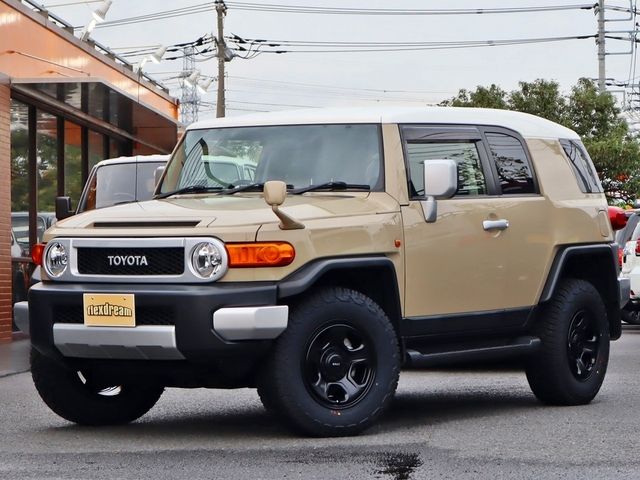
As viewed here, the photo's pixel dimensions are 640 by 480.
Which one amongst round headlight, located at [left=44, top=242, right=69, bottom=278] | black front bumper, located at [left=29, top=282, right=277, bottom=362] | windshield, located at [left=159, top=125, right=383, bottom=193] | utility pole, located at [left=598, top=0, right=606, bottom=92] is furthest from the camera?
utility pole, located at [left=598, top=0, right=606, bottom=92]

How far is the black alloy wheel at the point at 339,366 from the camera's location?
8.40 meters

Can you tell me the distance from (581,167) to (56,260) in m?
4.04

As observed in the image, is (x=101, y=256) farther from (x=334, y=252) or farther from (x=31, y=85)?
(x=31, y=85)

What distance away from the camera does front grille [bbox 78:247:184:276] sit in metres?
8.22

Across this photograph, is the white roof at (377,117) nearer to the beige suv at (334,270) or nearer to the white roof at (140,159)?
the beige suv at (334,270)

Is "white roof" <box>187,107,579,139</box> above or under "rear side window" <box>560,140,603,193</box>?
above

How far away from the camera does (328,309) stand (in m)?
8.39

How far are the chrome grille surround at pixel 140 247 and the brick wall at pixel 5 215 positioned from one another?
480 inches

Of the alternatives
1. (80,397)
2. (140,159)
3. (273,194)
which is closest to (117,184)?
(140,159)

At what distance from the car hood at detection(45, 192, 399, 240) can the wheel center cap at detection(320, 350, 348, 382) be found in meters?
0.74

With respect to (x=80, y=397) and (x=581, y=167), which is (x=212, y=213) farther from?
(x=581, y=167)

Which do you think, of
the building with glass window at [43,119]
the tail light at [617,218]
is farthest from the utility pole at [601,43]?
the tail light at [617,218]

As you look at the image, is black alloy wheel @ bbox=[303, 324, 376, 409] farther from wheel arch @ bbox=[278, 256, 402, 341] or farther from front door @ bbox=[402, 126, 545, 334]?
front door @ bbox=[402, 126, 545, 334]

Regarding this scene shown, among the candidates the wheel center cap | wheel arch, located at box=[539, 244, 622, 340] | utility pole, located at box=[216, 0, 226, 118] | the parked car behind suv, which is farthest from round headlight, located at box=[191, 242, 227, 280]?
utility pole, located at box=[216, 0, 226, 118]
